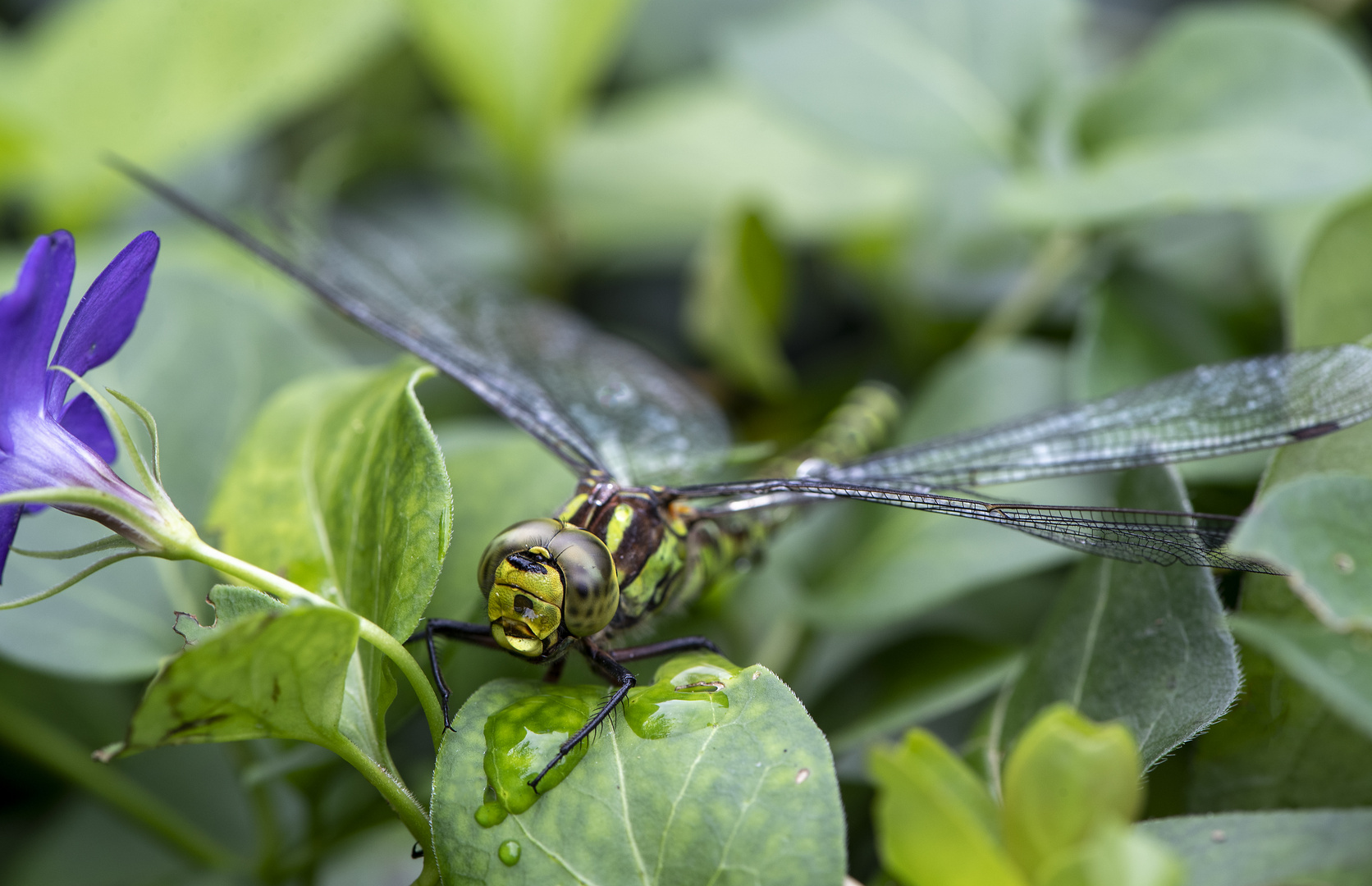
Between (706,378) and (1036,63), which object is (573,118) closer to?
(706,378)

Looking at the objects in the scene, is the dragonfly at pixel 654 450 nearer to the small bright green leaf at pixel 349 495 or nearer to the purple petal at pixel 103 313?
the small bright green leaf at pixel 349 495

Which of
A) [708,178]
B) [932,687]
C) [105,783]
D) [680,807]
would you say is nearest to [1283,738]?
[932,687]

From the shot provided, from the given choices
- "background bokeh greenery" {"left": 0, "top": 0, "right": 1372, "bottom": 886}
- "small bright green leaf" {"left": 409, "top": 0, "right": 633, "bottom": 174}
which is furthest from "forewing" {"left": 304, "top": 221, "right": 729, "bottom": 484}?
"small bright green leaf" {"left": 409, "top": 0, "right": 633, "bottom": 174}

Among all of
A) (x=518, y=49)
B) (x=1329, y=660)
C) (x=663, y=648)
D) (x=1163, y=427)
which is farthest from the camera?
(x=518, y=49)

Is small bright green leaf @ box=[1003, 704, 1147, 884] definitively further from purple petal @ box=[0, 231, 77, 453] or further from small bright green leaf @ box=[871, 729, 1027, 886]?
purple petal @ box=[0, 231, 77, 453]

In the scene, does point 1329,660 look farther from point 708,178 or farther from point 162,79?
point 162,79

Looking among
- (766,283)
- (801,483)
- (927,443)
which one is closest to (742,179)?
(766,283)
